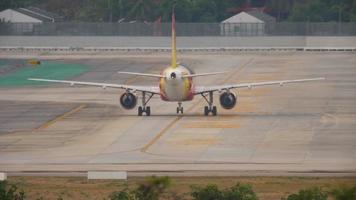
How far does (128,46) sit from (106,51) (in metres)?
4.72

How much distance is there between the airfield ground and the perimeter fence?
41.8 meters

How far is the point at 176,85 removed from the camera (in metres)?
96.7

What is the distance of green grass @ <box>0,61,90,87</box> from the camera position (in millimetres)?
135250

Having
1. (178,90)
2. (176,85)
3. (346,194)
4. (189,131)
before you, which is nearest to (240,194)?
(346,194)

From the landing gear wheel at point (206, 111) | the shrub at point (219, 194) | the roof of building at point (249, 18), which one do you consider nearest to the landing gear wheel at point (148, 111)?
the landing gear wheel at point (206, 111)

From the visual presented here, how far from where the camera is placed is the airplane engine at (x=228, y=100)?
99938 mm

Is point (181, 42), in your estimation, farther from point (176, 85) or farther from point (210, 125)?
point (210, 125)

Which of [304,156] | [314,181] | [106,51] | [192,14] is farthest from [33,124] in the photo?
[192,14]

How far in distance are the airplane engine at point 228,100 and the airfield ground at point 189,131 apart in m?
0.79

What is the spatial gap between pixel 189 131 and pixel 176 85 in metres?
5.66

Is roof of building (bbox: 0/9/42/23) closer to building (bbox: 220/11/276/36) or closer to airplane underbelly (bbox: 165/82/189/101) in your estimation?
building (bbox: 220/11/276/36)

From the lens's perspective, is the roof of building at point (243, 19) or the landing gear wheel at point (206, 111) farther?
the roof of building at point (243, 19)

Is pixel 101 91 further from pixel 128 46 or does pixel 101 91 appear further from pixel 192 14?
pixel 192 14

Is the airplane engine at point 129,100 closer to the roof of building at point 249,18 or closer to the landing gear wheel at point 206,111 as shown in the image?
the landing gear wheel at point 206,111
